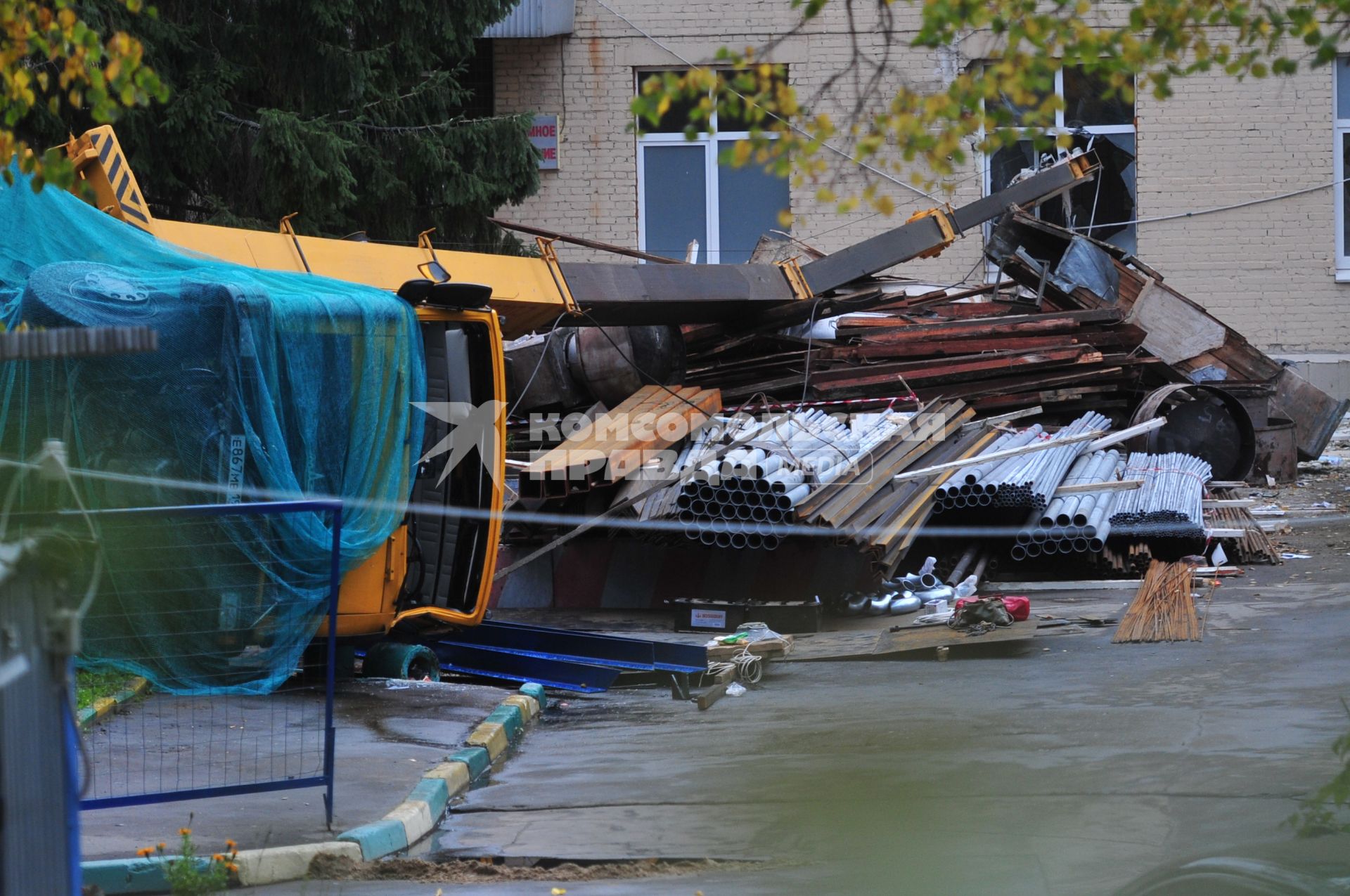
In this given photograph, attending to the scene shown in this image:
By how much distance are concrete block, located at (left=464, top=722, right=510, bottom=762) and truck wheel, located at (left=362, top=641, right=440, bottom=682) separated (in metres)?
1.44

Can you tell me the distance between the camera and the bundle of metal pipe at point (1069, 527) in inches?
475

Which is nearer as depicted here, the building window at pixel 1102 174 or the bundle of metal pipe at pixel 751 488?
the bundle of metal pipe at pixel 751 488

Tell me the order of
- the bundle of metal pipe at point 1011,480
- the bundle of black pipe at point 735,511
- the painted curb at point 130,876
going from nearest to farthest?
the painted curb at point 130,876, the bundle of black pipe at point 735,511, the bundle of metal pipe at point 1011,480

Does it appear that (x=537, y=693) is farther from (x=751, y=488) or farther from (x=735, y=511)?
(x=751, y=488)

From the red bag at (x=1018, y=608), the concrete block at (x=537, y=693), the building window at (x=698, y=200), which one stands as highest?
the building window at (x=698, y=200)

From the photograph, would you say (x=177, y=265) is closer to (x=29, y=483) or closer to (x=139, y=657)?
(x=139, y=657)

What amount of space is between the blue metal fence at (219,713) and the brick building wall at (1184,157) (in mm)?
12292

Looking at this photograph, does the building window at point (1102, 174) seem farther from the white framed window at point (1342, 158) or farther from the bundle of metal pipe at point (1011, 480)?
the bundle of metal pipe at point (1011, 480)

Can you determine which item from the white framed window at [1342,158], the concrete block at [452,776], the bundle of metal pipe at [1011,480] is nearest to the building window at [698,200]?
the bundle of metal pipe at [1011,480]

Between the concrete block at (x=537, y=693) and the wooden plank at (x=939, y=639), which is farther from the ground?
the wooden plank at (x=939, y=639)

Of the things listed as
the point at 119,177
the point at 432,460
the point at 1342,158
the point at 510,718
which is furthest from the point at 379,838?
the point at 1342,158

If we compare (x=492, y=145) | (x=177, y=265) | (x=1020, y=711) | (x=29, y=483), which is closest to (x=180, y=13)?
(x=492, y=145)

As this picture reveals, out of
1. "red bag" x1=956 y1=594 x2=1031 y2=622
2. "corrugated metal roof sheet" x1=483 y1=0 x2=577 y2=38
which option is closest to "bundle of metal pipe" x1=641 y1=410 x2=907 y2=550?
"red bag" x1=956 y1=594 x2=1031 y2=622

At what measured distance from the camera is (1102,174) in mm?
19453
